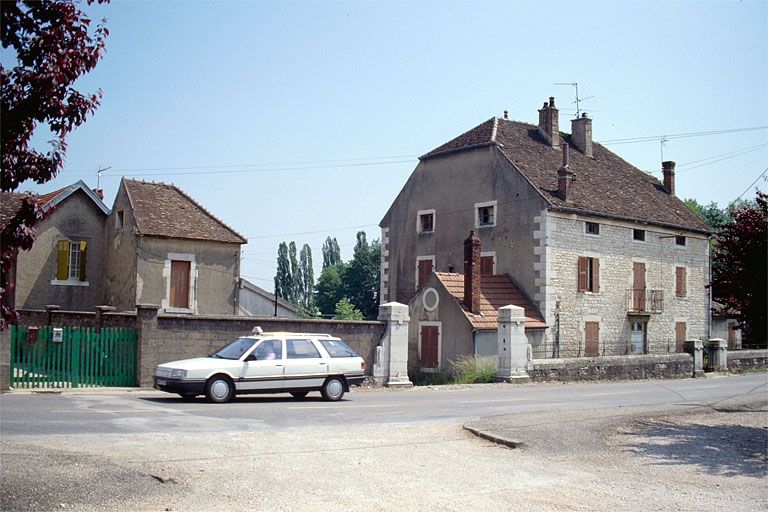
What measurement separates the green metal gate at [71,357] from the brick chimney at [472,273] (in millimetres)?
13114

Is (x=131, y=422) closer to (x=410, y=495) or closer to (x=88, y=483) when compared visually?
(x=88, y=483)

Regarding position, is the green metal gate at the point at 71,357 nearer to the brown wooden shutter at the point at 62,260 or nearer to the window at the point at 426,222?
the brown wooden shutter at the point at 62,260

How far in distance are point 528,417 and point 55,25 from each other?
430 inches

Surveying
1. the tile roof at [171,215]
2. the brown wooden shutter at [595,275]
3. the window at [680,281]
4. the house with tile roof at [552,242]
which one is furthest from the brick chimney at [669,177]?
the tile roof at [171,215]

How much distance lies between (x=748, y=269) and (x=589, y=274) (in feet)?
52.8

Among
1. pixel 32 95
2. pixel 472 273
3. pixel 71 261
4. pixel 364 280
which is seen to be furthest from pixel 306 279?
pixel 32 95

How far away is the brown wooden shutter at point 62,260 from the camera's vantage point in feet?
103

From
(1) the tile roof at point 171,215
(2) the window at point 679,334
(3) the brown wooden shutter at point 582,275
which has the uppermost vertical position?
(1) the tile roof at point 171,215

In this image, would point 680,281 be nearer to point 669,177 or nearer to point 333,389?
point 669,177

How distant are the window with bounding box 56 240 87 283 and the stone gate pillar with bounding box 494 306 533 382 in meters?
18.0

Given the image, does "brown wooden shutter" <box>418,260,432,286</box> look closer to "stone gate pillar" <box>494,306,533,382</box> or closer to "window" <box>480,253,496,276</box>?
"window" <box>480,253,496,276</box>

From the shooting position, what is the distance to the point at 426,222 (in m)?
37.1

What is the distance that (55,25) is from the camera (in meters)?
6.56

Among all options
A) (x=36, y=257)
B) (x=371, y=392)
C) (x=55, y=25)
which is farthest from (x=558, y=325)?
(x=55, y=25)
